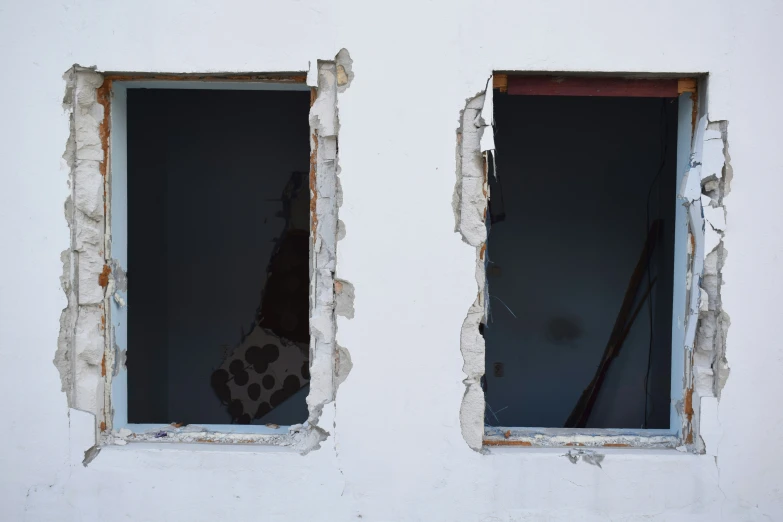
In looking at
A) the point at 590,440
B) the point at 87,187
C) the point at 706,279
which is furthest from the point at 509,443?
the point at 87,187

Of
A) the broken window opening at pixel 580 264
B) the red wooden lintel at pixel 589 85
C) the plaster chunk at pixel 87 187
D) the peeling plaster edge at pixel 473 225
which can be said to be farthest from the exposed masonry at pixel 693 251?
the broken window opening at pixel 580 264

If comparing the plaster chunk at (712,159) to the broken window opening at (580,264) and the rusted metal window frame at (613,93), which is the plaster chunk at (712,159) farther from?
the broken window opening at (580,264)

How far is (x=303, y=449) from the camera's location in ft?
7.72

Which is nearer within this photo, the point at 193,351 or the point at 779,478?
the point at 779,478

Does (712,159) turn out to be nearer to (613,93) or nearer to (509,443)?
(613,93)

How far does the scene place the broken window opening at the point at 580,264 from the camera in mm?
4453

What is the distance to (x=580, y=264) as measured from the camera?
456cm

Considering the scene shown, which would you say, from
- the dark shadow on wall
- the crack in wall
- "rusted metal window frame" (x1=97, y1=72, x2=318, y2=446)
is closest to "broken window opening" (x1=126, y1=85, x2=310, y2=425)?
the dark shadow on wall

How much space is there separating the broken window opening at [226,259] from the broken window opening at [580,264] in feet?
4.91

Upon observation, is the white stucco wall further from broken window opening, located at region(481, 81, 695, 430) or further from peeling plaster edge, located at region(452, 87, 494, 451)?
broken window opening, located at region(481, 81, 695, 430)

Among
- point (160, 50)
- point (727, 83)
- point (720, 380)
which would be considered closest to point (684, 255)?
point (720, 380)

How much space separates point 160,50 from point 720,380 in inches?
93.7

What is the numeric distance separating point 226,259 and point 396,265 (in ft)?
8.98

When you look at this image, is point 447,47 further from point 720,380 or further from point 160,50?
point 720,380
